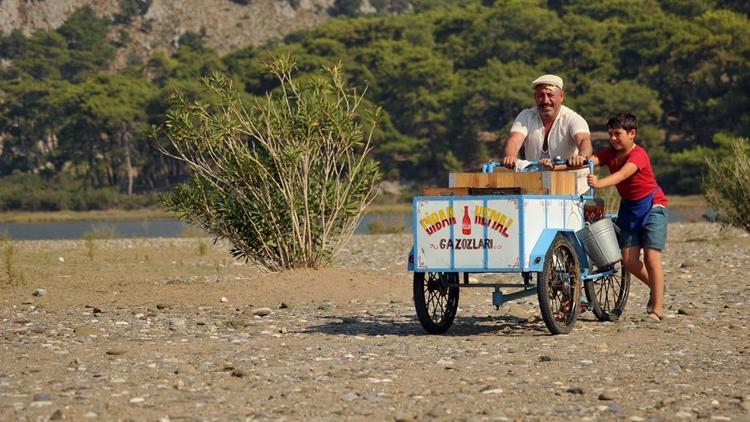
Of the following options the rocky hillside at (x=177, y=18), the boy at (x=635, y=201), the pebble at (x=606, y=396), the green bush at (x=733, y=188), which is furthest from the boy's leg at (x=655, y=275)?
the rocky hillside at (x=177, y=18)

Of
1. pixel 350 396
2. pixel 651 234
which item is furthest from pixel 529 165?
pixel 350 396

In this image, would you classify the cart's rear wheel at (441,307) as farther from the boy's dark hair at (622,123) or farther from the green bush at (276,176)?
the green bush at (276,176)

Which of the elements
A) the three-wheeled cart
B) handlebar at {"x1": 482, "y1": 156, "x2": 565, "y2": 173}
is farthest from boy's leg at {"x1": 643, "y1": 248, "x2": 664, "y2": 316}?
handlebar at {"x1": 482, "y1": 156, "x2": 565, "y2": 173}

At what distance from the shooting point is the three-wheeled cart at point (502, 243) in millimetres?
11148

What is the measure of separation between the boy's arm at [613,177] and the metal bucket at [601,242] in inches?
16.8

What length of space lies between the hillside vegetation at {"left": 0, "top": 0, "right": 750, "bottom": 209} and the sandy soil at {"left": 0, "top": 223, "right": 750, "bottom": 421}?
5437 cm

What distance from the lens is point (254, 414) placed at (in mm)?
8008

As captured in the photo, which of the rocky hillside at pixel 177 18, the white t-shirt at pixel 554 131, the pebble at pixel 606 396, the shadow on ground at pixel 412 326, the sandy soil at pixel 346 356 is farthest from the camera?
the rocky hillside at pixel 177 18

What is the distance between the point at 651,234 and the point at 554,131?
46.7 inches

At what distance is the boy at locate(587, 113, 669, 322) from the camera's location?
12.0 m

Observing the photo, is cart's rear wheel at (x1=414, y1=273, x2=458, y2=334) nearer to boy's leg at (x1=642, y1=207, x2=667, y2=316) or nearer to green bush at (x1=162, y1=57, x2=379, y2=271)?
boy's leg at (x1=642, y1=207, x2=667, y2=316)

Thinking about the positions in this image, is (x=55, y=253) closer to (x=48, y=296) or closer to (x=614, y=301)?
(x=48, y=296)

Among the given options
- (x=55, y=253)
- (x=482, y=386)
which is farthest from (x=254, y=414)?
(x=55, y=253)

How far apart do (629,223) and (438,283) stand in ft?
5.57
